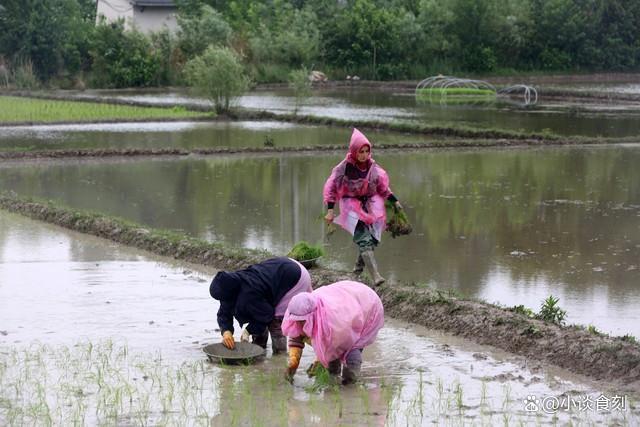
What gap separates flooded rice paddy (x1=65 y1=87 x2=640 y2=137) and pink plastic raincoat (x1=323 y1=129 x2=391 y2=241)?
14.1m

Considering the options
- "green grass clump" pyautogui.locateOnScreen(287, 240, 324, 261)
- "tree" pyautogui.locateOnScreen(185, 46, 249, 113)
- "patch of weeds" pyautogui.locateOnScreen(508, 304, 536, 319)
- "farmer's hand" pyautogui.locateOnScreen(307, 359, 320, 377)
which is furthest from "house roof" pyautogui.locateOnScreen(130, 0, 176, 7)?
"farmer's hand" pyautogui.locateOnScreen(307, 359, 320, 377)

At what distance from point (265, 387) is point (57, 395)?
1079 millimetres

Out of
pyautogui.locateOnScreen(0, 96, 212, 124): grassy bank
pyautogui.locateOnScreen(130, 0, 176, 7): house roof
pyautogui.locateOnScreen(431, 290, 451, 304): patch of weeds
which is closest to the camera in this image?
pyautogui.locateOnScreen(431, 290, 451, 304): patch of weeds

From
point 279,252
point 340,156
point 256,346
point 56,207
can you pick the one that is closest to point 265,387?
point 256,346

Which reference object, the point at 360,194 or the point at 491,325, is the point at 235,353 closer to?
the point at 491,325

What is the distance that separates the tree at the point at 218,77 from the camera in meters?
25.0

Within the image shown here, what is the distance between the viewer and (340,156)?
17969 mm

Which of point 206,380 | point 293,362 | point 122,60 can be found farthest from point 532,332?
point 122,60

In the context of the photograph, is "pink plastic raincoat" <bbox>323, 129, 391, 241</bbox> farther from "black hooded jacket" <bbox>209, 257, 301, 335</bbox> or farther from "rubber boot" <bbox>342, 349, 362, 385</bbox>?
"rubber boot" <bbox>342, 349, 362, 385</bbox>

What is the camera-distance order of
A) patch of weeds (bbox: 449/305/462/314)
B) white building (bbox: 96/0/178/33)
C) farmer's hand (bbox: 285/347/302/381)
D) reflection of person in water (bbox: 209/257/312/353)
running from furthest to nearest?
white building (bbox: 96/0/178/33)
patch of weeds (bbox: 449/305/462/314)
reflection of person in water (bbox: 209/257/312/353)
farmer's hand (bbox: 285/347/302/381)

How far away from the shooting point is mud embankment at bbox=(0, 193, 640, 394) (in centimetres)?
565

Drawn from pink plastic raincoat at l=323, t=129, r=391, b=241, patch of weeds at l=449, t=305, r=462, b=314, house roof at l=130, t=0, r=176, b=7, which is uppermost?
house roof at l=130, t=0, r=176, b=7

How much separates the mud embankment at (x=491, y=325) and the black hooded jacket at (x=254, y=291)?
131 centimetres

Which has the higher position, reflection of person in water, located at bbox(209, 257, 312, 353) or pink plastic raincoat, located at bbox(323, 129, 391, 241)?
pink plastic raincoat, located at bbox(323, 129, 391, 241)
